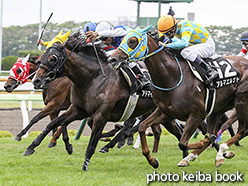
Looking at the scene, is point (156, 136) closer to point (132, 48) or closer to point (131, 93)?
point (131, 93)

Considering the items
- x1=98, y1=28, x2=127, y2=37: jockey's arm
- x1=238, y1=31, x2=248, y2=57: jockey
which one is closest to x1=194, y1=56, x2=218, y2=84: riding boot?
x1=98, y1=28, x2=127, y2=37: jockey's arm

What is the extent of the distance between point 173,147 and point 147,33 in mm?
2971

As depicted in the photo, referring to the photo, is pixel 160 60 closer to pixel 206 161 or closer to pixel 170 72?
pixel 170 72

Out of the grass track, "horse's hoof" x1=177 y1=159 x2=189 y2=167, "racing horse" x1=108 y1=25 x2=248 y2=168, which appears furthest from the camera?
"horse's hoof" x1=177 y1=159 x2=189 y2=167

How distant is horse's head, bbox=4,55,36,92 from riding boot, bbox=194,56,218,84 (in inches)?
124

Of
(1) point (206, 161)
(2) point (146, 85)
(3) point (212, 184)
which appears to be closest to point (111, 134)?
(2) point (146, 85)

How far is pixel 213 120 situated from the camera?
256 inches

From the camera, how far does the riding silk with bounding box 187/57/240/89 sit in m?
5.72

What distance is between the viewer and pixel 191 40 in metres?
6.14

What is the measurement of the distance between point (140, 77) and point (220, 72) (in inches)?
45.9

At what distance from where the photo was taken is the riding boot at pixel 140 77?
6621mm

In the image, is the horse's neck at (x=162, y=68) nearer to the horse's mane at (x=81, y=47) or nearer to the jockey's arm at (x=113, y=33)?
the jockey's arm at (x=113, y=33)

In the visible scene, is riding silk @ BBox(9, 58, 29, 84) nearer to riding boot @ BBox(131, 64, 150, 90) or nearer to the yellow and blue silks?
riding boot @ BBox(131, 64, 150, 90)

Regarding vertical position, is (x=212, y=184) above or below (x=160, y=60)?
below
